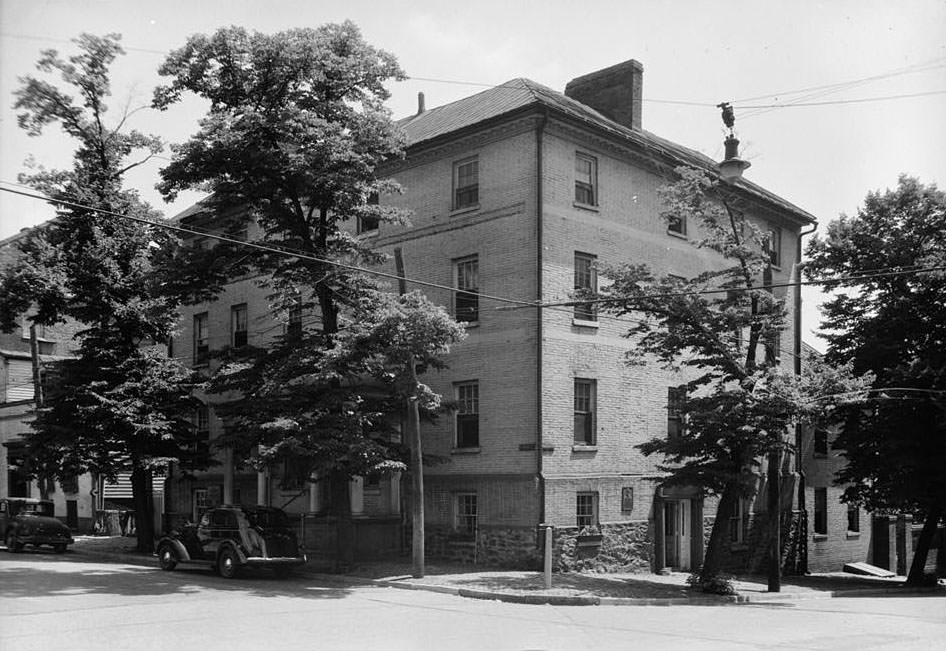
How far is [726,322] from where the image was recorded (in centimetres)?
2136

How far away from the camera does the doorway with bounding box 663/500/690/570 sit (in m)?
27.6

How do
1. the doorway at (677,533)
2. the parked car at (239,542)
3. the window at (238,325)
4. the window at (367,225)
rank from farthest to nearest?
the window at (238,325) < the window at (367,225) < the doorway at (677,533) < the parked car at (239,542)

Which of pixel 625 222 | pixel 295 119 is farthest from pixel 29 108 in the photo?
pixel 625 222

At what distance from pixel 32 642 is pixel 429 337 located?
35.4 ft

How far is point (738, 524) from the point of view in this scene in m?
31.2

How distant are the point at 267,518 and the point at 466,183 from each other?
36.6ft

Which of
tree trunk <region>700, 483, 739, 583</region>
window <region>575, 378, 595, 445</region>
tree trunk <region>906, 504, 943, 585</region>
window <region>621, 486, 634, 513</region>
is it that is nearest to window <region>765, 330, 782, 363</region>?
tree trunk <region>700, 483, 739, 583</region>

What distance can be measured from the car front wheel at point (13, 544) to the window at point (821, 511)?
93.5 ft

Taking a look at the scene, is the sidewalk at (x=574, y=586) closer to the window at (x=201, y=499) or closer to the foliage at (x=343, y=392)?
the foliage at (x=343, y=392)

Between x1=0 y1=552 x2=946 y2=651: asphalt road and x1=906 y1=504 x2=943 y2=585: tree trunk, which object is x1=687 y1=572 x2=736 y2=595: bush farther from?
x1=906 y1=504 x2=943 y2=585: tree trunk

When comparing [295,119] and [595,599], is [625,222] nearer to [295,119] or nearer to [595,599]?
[295,119]

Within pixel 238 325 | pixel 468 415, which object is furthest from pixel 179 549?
pixel 238 325

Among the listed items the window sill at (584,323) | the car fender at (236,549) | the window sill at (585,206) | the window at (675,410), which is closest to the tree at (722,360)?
the window at (675,410)

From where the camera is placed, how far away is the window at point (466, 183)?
85.8 feet
